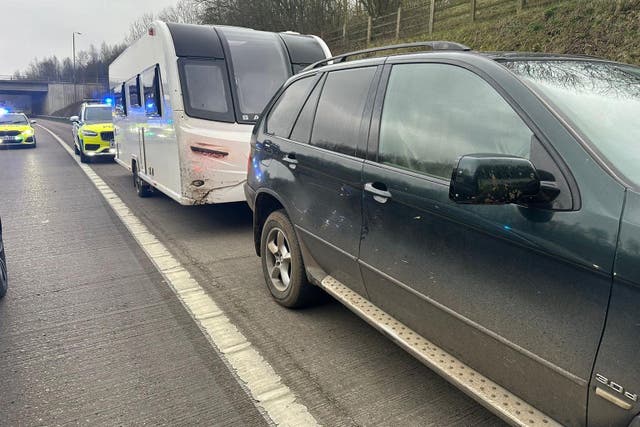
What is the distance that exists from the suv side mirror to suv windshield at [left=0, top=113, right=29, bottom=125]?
24.4m

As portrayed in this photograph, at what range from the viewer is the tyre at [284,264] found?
371cm

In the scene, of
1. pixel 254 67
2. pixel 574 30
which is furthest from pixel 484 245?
pixel 574 30

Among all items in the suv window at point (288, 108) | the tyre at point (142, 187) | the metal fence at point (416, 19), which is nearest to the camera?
the suv window at point (288, 108)

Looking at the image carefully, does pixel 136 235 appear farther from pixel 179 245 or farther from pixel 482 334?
pixel 482 334

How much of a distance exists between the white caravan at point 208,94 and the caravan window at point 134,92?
738 mm

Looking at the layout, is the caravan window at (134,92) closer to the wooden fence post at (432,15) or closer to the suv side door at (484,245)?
the suv side door at (484,245)

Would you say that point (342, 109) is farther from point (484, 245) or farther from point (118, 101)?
point (118, 101)

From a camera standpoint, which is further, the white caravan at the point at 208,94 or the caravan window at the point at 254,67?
the caravan window at the point at 254,67

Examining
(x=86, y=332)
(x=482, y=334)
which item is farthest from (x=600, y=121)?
(x=86, y=332)

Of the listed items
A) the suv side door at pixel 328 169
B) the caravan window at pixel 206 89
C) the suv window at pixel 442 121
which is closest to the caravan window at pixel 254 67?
the caravan window at pixel 206 89

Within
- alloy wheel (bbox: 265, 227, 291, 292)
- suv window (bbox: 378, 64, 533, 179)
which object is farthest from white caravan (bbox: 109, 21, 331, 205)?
suv window (bbox: 378, 64, 533, 179)

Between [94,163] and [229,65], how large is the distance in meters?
10.5

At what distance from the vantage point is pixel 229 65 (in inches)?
259

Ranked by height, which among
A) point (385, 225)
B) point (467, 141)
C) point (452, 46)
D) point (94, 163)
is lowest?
point (94, 163)
